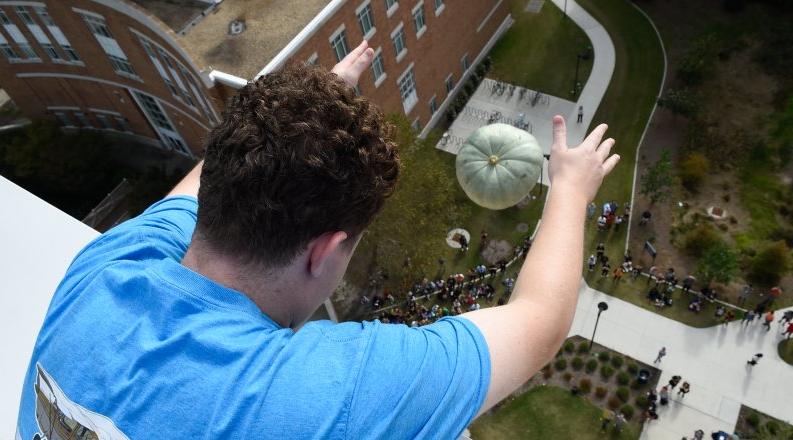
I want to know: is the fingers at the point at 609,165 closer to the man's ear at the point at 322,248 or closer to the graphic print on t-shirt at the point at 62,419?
the man's ear at the point at 322,248

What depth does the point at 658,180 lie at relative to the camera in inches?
1080

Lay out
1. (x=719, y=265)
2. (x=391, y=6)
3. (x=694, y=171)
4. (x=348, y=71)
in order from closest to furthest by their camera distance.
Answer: (x=348, y=71) < (x=719, y=265) < (x=391, y=6) < (x=694, y=171)

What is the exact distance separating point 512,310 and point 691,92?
3454 centimetres

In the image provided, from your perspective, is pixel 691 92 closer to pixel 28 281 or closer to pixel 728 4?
pixel 728 4

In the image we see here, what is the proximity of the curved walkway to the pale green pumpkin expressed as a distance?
669 cm

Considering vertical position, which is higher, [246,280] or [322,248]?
[322,248]

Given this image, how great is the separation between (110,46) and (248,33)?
8.93 m

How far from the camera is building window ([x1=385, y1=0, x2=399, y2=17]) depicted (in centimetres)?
2458

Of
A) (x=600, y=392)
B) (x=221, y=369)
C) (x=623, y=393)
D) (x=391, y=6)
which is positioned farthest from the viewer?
(x=391, y=6)

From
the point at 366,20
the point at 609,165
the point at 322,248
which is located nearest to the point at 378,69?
the point at 366,20

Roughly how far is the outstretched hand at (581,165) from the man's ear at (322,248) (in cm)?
237

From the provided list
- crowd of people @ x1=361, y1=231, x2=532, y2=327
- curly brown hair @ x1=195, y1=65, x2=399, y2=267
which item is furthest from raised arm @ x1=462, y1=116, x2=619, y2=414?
crowd of people @ x1=361, y1=231, x2=532, y2=327

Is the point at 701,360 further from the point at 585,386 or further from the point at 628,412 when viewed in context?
the point at 585,386

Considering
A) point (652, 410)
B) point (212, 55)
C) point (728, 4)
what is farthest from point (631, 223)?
point (212, 55)
